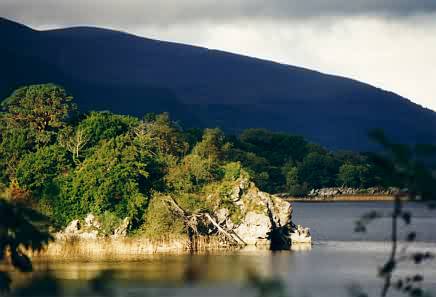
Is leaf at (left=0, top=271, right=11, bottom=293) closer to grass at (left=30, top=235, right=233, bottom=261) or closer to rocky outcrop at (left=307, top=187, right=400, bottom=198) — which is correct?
grass at (left=30, top=235, right=233, bottom=261)

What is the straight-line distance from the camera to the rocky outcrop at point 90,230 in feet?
205

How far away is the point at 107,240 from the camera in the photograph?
6250 centimetres

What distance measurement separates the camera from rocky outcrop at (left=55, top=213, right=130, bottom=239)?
6244cm

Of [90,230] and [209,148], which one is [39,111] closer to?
[90,230]

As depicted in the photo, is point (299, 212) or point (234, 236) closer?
point (234, 236)

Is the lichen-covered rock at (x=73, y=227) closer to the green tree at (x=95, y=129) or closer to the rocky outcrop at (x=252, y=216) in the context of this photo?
the green tree at (x=95, y=129)

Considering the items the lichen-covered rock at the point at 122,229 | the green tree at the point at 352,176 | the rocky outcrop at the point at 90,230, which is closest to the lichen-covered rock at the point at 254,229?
the lichen-covered rock at the point at 122,229

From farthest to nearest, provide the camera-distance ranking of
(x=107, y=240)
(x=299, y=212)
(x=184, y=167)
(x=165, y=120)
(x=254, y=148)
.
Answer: (x=254, y=148) < (x=299, y=212) < (x=165, y=120) < (x=184, y=167) < (x=107, y=240)

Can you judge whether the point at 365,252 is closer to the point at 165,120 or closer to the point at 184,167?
the point at 184,167

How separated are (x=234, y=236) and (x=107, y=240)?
7.10 m

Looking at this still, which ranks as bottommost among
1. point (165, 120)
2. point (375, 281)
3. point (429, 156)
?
point (375, 281)

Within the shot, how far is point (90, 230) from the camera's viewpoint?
6300 centimetres

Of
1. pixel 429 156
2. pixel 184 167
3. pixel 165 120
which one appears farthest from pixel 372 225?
pixel 429 156

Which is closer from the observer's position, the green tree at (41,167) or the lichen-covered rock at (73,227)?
the lichen-covered rock at (73,227)
